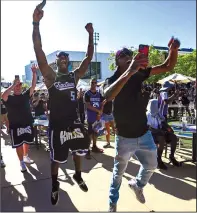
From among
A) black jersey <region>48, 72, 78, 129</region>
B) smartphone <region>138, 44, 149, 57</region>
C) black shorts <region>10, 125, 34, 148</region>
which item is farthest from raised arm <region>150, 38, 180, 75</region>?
black shorts <region>10, 125, 34, 148</region>

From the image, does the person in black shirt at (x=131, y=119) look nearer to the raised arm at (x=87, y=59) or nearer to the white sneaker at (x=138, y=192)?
the white sneaker at (x=138, y=192)

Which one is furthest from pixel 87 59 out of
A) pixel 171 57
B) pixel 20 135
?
pixel 20 135

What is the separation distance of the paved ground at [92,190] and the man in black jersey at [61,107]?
107 centimetres

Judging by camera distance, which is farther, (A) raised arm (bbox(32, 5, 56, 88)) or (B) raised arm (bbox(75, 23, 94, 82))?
(B) raised arm (bbox(75, 23, 94, 82))

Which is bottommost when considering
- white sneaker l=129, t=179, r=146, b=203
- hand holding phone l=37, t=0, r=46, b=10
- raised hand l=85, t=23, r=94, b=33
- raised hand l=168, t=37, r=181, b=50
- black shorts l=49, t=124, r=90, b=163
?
white sneaker l=129, t=179, r=146, b=203

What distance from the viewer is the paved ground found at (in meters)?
3.31

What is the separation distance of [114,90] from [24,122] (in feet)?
9.75

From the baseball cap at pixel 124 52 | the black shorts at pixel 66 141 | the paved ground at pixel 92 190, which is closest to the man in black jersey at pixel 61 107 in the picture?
the black shorts at pixel 66 141

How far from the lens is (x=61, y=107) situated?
2.25m

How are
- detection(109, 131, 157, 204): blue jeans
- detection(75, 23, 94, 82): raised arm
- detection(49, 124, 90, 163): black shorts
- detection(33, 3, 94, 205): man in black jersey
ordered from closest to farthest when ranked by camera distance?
detection(33, 3, 94, 205): man in black jersey
detection(49, 124, 90, 163): black shorts
detection(75, 23, 94, 82): raised arm
detection(109, 131, 157, 204): blue jeans

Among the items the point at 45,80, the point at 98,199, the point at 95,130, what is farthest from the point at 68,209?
the point at 95,130

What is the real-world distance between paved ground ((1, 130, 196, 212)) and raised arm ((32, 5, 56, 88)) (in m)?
1.92

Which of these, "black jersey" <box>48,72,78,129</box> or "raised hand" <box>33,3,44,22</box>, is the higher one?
"raised hand" <box>33,3,44,22</box>

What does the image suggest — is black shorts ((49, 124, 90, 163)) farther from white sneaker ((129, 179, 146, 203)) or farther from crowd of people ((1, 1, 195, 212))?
white sneaker ((129, 179, 146, 203))
